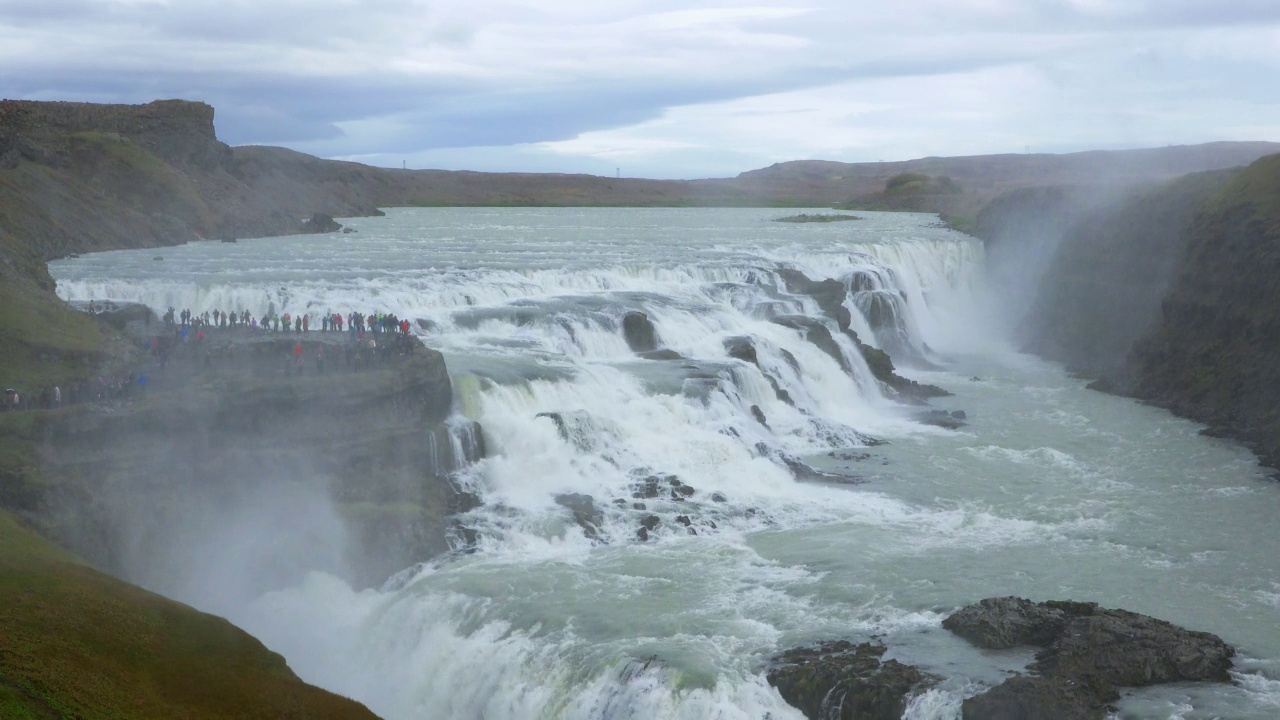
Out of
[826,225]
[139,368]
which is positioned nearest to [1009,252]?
[826,225]

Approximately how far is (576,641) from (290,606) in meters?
6.34

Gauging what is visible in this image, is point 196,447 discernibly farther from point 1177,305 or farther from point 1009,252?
point 1009,252

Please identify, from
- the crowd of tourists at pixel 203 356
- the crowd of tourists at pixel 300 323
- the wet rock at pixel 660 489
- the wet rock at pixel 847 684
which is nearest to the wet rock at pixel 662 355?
the crowd of tourists at pixel 300 323

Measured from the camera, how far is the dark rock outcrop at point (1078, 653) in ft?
47.9

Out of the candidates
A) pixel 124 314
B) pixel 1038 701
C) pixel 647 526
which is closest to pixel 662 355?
pixel 647 526

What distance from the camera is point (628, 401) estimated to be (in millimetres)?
28484

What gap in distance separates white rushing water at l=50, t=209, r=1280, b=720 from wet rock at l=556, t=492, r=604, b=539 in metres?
0.18

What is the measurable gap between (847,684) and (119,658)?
9.41m

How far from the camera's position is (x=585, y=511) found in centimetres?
2362

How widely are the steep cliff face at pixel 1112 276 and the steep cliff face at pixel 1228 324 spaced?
1.90 meters

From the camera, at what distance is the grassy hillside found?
1354 cm

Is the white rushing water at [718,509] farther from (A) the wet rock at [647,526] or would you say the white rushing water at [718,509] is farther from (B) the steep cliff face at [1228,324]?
(B) the steep cliff face at [1228,324]

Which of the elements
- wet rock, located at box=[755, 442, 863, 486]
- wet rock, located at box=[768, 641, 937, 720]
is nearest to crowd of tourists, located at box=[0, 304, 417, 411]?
wet rock, located at box=[755, 442, 863, 486]

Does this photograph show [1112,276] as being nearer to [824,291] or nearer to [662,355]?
[824,291]
